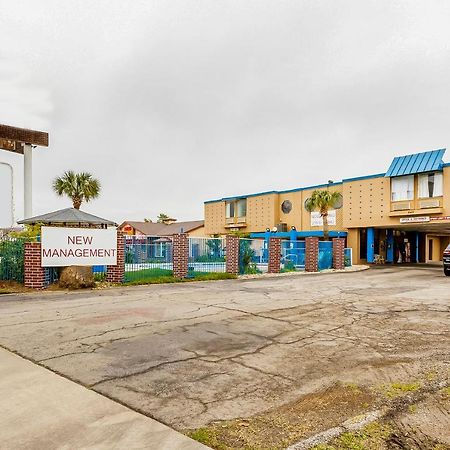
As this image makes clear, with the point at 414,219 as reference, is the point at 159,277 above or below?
below

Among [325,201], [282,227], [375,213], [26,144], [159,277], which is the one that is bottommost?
[159,277]

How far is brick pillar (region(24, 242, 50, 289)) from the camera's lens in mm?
13938

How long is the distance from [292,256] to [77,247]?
15.0 metres

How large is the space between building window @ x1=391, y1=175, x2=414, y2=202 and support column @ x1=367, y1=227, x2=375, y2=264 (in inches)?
153

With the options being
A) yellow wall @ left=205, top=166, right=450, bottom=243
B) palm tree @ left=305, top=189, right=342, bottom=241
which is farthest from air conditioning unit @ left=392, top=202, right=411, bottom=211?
palm tree @ left=305, top=189, right=342, bottom=241

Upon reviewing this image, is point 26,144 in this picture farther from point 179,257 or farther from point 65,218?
point 179,257

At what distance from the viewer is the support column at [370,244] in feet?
116

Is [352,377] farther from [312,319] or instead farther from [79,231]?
[79,231]

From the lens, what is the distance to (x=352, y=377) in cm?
479

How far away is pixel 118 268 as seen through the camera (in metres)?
16.0

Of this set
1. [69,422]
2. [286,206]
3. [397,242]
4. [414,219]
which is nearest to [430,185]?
[414,219]

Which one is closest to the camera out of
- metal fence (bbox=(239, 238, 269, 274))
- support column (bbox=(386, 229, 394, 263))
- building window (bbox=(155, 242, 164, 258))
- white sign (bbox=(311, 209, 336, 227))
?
building window (bbox=(155, 242, 164, 258))

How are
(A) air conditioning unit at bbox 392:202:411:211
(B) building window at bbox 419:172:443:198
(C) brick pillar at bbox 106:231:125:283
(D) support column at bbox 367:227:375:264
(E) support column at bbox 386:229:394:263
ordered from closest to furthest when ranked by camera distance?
(C) brick pillar at bbox 106:231:125:283 → (B) building window at bbox 419:172:443:198 → (A) air conditioning unit at bbox 392:202:411:211 → (D) support column at bbox 367:227:375:264 → (E) support column at bbox 386:229:394:263

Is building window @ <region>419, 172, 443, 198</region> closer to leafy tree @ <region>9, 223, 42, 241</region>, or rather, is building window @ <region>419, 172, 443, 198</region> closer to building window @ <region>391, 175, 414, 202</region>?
building window @ <region>391, 175, 414, 202</region>
